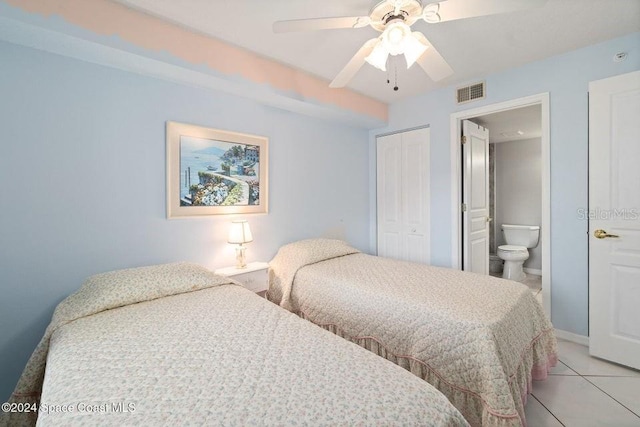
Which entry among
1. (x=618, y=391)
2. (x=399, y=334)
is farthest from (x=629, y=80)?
(x=399, y=334)

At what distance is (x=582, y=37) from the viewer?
6.89ft

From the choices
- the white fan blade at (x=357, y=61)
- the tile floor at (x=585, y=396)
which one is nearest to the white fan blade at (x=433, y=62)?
the white fan blade at (x=357, y=61)

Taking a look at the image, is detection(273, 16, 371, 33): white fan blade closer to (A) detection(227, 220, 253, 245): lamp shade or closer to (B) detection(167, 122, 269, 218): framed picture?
(B) detection(167, 122, 269, 218): framed picture

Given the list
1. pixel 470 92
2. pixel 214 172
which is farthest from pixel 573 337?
pixel 214 172

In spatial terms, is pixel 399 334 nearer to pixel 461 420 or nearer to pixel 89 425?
pixel 461 420

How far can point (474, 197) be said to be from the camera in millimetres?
3129

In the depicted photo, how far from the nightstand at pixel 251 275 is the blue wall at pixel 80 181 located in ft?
0.55

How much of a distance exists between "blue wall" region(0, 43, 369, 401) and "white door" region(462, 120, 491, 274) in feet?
7.06

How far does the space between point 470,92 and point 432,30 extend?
110 cm

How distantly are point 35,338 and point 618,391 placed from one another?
11.7 ft

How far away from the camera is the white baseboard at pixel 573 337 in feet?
7.60

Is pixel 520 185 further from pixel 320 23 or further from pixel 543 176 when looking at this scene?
pixel 320 23

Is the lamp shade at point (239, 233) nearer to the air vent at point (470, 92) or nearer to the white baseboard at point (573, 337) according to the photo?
the air vent at point (470, 92)

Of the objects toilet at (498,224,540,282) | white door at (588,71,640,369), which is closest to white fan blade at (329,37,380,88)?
white door at (588,71,640,369)
